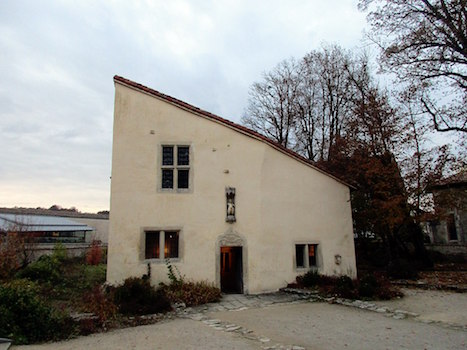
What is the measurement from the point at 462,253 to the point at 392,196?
12661 millimetres

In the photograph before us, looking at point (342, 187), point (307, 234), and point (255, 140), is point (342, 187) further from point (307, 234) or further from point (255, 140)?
point (255, 140)

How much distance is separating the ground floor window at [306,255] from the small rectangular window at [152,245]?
5.68 metres

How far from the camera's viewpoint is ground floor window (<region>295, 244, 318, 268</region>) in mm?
12719

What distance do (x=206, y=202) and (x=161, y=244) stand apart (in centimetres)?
230

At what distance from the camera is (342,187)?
45.4ft

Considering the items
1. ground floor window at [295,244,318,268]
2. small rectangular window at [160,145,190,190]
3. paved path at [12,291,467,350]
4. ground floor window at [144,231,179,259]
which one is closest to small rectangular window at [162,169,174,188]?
small rectangular window at [160,145,190,190]

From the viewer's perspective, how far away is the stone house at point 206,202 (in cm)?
1138

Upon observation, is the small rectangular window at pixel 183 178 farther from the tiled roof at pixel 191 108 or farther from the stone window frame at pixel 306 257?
the stone window frame at pixel 306 257

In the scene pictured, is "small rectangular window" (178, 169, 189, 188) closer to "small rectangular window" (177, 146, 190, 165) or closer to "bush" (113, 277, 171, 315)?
"small rectangular window" (177, 146, 190, 165)

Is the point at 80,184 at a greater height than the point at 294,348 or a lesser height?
greater

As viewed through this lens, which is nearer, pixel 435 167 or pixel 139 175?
pixel 139 175

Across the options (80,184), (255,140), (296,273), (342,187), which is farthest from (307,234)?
(80,184)

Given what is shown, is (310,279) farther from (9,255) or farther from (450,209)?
(9,255)

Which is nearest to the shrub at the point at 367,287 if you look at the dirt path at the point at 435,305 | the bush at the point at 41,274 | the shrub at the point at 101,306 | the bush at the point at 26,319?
the dirt path at the point at 435,305
